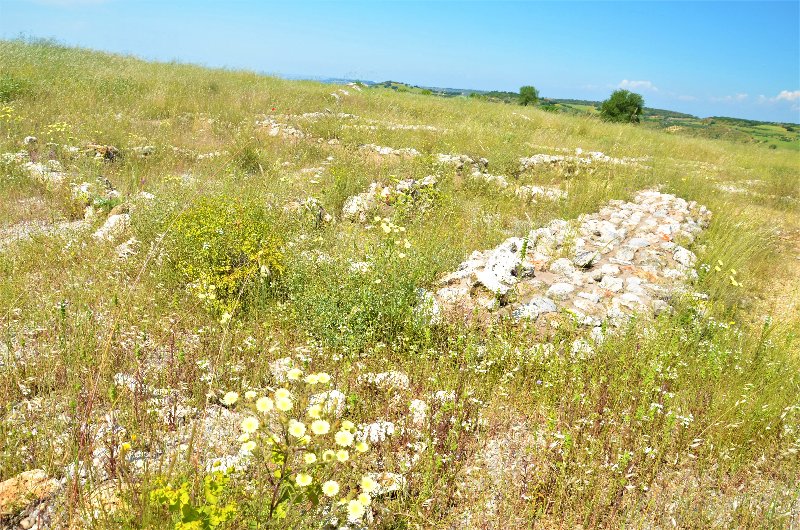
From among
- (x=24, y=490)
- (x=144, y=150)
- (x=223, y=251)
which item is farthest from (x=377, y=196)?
(x=24, y=490)

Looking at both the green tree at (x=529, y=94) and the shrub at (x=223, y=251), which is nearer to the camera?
the shrub at (x=223, y=251)

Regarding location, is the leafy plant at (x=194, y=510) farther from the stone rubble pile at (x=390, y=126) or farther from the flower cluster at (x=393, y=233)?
the stone rubble pile at (x=390, y=126)

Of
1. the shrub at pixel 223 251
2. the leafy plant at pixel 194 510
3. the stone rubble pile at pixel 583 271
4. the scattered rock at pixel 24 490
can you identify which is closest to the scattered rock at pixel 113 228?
the shrub at pixel 223 251

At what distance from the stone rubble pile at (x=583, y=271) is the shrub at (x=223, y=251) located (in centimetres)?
183

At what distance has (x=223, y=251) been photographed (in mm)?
4676

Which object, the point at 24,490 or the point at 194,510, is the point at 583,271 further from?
the point at 24,490

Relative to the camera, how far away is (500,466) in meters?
2.98

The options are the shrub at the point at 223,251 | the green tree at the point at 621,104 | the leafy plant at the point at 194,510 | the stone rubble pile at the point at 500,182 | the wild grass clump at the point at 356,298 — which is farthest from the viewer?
the green tree at the point at 621,104

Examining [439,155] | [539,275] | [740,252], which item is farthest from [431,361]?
[439,155]

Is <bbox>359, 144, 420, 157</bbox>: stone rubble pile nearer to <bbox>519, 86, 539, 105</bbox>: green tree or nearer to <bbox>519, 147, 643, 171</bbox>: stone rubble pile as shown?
<bbox>519, 147, 643, 171</bbox>: stone rubble pile

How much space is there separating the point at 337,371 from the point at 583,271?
3.66 m

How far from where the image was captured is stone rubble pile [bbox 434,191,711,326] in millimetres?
4793

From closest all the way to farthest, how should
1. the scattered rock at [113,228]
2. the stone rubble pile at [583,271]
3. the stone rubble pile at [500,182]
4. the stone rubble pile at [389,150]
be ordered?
the stone rubble pile at [583,271]
the scattered rock at [113,228]
the stone rubble pile at [500,182]
the stone rubble pile at [389,150]

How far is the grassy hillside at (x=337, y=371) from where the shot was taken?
2385 mm
